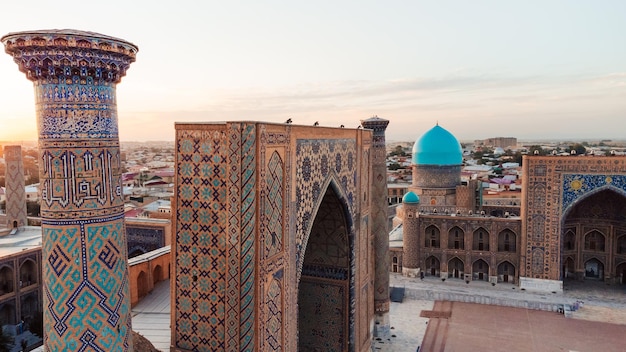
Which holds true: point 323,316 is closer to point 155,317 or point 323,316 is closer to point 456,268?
point 155,317

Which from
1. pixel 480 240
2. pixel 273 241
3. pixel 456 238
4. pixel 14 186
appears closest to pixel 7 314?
pixel 14 186

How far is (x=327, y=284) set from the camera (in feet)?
25.5

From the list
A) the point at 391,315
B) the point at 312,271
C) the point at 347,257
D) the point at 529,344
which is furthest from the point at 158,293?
the point at 529,344

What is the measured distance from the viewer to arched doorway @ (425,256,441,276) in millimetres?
14602

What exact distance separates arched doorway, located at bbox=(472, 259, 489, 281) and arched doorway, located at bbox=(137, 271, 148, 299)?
9525 millimetres

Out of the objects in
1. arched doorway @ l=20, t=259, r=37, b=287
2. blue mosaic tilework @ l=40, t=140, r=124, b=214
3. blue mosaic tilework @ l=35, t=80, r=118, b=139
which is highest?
blue mosaic tilework @ l=35, t=80, r=118, b=139

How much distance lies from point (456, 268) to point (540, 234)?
8.48 feet

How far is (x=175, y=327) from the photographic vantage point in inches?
195

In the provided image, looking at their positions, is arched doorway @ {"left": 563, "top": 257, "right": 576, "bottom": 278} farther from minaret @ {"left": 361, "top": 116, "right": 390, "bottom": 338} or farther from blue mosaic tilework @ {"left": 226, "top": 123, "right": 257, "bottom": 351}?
blue mosaic tilework @ {"left": 226, "top": 123, "right": 257, "bottom": 351}

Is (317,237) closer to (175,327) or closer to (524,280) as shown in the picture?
(175,327)

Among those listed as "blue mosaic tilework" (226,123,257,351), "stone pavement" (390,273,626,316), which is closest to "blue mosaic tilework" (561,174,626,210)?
"stone pavement" (390,273,626,316)

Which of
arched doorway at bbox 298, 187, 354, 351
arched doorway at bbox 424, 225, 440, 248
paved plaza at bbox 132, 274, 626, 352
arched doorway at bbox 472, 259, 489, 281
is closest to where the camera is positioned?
arched doorway at bbox 298, 187, 354, 351

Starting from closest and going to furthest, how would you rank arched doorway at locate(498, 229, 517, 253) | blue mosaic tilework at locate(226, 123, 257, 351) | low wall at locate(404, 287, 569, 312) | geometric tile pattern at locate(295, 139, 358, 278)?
blue mosaic tilework at locate(226, 123, 257, 351) → geometric tile pattern at locate(295, 139, 358, 278) → low wall at locate(404, 287, 569, 312) → arched doorway at locate(498, 229, 517, 253)

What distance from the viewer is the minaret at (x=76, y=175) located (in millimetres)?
2676
